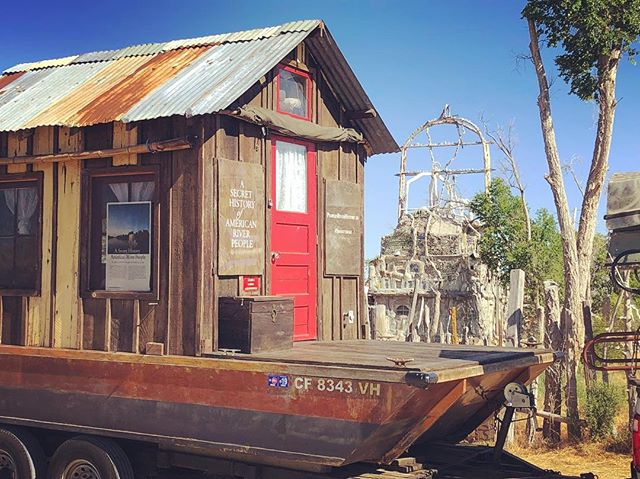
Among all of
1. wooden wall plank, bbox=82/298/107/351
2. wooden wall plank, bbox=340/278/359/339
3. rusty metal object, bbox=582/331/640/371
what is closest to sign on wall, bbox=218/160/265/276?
wooden wall plank, bbox=82/298/107/351

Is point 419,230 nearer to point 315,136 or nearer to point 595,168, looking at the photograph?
point 595,168

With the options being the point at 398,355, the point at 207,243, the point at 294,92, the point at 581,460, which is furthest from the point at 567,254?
the point at 207,243

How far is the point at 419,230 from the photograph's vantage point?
99.5ft

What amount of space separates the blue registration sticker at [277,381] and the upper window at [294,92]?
3210 mm

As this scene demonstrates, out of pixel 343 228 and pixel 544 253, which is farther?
pixel 544 253

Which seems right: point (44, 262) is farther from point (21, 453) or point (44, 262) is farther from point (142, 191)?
point (21, 453)

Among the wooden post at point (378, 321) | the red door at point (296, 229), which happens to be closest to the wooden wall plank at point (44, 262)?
the red door at point (296, 229)

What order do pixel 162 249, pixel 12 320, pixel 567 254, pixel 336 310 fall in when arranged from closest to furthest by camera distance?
pixel 162 249
pixel 12 320
pixel 336 310
pixel 567 254

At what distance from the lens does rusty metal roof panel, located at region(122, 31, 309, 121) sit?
24.3 ft

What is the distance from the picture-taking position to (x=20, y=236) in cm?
875

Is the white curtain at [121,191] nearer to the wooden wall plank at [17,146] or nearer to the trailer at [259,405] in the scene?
the wooden wall plank at [17,146]

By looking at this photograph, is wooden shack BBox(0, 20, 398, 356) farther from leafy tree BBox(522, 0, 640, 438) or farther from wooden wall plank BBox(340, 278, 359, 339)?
leafy tree BBox(522, 0, 640, 438)

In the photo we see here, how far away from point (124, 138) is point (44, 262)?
A: 163cm

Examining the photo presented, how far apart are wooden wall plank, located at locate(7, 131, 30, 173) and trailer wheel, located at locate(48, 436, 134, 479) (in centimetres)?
297
